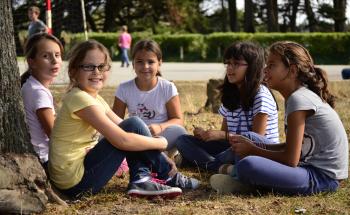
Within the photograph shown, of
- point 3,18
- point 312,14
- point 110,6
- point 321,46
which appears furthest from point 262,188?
point 312,14

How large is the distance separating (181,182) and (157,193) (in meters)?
0.33

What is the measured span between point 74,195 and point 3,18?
1.17 m

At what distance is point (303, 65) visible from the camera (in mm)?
3713

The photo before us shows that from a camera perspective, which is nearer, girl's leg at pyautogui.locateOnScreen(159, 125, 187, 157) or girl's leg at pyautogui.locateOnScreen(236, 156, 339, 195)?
girl's leg at pyautogui.locateOnScreen(236, 156, 339, 195)

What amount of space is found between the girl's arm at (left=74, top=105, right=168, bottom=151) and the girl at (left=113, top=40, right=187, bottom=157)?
1.17 metres

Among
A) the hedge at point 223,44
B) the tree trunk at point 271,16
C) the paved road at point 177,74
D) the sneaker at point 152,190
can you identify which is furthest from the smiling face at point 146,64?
the tree trunk at point 271,16

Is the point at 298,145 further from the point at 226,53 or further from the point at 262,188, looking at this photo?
the point at 226,53

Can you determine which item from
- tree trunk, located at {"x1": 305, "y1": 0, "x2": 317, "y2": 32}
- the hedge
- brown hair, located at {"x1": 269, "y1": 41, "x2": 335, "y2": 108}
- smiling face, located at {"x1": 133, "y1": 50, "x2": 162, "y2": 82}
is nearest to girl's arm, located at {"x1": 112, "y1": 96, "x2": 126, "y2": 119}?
smiling face, located at {"x1": 133, "y1": 50, "x2": 162, "y2": 82}

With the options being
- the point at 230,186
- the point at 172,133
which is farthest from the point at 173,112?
the point at 230,186

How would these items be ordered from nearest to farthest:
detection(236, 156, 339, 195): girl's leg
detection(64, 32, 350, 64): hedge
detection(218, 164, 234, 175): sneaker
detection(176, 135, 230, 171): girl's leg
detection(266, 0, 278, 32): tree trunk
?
detection(236, 156, 339, 195): girl's leg
detection(218, 164, 234, 175): sneaker
detection(176, 135, 230, 171): girl's leg
detection(64, 32, 350, 64): hedge
detection(266, 0, 278, 32): tree trunk

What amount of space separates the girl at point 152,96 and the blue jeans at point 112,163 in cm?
100

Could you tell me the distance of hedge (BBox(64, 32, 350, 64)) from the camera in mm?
27503

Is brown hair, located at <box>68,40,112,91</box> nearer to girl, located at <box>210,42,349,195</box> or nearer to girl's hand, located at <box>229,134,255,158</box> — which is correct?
girl's hand, located at <box>229,134,255,158</box>

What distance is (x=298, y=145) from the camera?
11.7 ft
